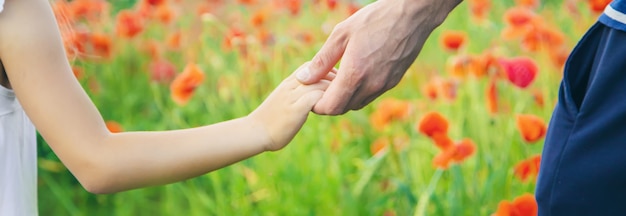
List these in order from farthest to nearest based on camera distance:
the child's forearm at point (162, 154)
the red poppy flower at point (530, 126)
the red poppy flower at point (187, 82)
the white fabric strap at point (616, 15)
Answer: the red poppy flower at point (187, 82) < the red poppy flower at point (530, 126) < the child's forearm at point (162, 154) < the white fabric strap at point (616, 15)

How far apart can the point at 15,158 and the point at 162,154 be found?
190 millimetres

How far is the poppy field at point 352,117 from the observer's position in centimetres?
199

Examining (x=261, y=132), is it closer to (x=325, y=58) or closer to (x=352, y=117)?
(x=325, y=58)

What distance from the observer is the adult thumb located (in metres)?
1.44

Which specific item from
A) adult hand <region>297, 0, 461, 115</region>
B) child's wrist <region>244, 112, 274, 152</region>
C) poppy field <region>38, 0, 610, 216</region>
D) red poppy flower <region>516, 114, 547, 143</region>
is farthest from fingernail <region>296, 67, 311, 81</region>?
red poppy flower <region>516, 114, 547, 143</region>

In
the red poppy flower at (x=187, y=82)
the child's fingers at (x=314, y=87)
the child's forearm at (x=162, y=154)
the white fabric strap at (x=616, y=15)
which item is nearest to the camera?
the white fabric strap at (x=616, y=15)

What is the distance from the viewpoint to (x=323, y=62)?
1463mm

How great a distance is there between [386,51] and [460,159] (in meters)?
0.45

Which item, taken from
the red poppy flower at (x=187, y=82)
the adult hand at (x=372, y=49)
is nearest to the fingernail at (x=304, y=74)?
the adult hand at (x=372, y=49)

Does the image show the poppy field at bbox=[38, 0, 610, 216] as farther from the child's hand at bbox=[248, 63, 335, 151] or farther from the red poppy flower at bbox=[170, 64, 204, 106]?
the child's hand at bbox=[248, 63, 335, 151]

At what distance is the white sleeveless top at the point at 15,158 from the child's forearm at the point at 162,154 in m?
0.10

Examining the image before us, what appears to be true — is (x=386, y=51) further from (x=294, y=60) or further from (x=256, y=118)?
(x=294, y=60)

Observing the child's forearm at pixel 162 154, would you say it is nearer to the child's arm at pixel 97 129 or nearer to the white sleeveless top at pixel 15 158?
the child's arm at pixel 97 129

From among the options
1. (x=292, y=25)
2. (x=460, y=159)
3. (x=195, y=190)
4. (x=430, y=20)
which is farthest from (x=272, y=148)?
(x=292, y=25)
